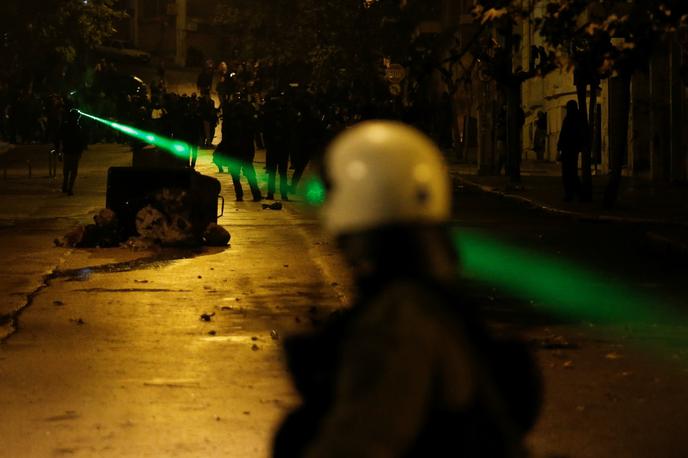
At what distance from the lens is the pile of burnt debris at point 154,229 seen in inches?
723

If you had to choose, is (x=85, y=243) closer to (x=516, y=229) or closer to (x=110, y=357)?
(x=516, y=229)

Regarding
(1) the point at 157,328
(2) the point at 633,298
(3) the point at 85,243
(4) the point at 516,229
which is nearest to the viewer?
(1) the point at 157,328

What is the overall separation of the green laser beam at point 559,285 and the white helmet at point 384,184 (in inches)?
379

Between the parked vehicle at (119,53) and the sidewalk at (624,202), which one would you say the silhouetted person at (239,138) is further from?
the parked vehicle at (119,53)

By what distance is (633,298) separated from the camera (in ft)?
44.9

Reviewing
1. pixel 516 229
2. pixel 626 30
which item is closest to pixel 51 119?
pixel 516 229

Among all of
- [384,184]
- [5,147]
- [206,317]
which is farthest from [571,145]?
[5,147]

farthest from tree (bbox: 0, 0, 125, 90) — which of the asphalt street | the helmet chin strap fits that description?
the helmet chin strap

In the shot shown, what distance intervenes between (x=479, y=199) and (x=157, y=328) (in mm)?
Answer: 18335

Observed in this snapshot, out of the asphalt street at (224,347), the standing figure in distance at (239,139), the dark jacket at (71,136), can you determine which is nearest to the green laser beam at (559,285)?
the asphalt street at (224,347)

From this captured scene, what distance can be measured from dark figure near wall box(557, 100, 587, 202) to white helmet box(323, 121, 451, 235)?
2432cm

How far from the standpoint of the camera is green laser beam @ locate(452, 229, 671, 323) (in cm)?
1266

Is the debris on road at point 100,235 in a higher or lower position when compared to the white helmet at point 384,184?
lower

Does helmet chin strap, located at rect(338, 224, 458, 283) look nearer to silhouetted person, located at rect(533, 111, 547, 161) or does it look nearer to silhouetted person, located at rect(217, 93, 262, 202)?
silhouetted person, located at rect(217, 93, 262, 202)
